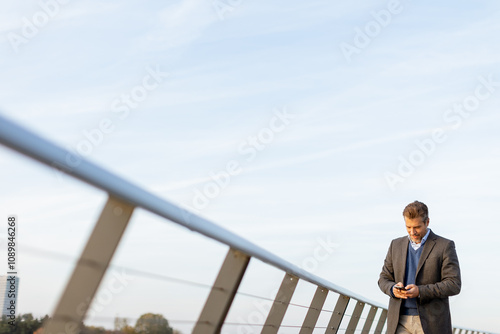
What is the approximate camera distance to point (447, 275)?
554 centimetres

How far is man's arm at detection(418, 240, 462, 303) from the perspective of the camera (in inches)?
213

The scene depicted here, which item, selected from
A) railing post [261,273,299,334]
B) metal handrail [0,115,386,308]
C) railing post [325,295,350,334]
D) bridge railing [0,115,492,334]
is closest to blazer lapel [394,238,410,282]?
railing post [325,295,350,334]

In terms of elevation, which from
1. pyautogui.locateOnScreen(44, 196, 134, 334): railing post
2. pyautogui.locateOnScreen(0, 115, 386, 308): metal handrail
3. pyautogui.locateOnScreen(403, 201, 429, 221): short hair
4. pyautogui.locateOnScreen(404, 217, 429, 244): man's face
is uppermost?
pyautogui.locateOnScreen(403, 201, 429, 221): short hair

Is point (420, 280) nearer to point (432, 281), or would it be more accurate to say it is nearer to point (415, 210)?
point (432, 281)

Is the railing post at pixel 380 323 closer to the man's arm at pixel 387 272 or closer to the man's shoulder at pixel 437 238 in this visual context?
the man's arm at pixel 387 272

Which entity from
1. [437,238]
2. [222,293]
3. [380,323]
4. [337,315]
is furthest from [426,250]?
[380,323]

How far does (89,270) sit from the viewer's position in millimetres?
2143

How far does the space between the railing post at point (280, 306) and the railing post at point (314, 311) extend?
1.05 m

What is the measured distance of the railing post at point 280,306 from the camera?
14.3 ft

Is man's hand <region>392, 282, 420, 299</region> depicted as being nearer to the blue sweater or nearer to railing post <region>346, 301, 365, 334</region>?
the blue sweater

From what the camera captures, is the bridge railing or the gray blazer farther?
the gray blazer

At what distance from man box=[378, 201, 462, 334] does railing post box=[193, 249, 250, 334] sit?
230cm

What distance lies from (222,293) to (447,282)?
266cm

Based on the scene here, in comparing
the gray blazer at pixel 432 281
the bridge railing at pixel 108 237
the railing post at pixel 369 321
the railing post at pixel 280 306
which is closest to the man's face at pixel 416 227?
the gray blazer at pixel 432 281
